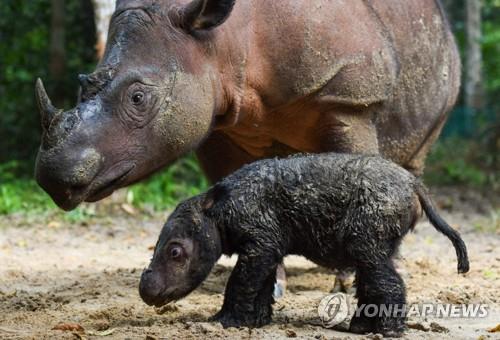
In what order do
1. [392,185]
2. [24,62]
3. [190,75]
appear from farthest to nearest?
[24,62] < [190,75] < [392,185]

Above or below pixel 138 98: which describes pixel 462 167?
below

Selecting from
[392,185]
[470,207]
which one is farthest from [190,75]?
[470,207]

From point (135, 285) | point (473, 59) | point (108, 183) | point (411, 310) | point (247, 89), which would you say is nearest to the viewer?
point (108, 183)

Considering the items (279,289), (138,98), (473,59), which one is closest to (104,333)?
(138,98)

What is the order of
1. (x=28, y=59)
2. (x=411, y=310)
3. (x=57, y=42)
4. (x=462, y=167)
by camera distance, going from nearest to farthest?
(x=411, y=310), (x=462, y=167), (x=57, y=42), (x=28, y=59)

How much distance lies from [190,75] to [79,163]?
833mm

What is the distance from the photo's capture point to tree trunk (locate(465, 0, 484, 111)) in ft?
62.1

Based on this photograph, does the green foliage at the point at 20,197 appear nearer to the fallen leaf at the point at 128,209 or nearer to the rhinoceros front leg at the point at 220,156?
the fallen leaf at the point at 128,209

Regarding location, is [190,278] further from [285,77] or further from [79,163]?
[285,77]

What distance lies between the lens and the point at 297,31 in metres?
5.30

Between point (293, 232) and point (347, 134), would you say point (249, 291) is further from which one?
point (347, 134)

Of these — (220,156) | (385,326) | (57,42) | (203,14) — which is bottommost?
(57,42)

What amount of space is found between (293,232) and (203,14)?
1.25 m

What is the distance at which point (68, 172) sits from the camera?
4141 mm
